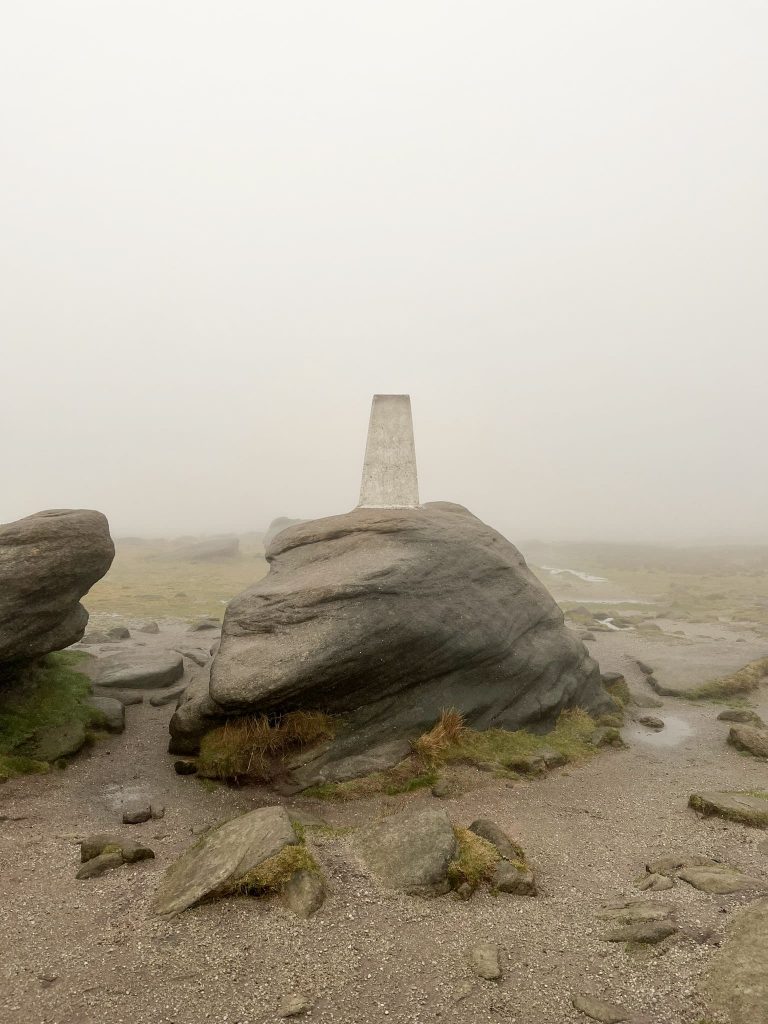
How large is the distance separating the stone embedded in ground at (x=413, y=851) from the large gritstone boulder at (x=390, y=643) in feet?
11.4

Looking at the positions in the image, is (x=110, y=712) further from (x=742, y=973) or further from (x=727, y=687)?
(x=727, y=687)

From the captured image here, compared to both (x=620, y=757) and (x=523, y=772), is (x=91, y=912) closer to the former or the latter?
(x=523, y=772)


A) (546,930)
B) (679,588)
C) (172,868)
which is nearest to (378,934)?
(546,930)

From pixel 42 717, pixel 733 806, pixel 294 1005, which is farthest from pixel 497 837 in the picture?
pixel 42 717

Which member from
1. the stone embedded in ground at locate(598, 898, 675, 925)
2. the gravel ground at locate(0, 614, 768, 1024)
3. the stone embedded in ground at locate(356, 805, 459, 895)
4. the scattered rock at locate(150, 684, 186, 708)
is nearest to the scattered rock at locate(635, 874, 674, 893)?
the gravel ground at locate(0, 614, 768, 1024)

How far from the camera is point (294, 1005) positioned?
8453 millimetres

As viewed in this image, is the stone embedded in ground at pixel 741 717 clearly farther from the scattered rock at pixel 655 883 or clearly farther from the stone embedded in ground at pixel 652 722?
the scattered rock at pixel 655 883

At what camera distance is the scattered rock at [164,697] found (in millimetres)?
22152

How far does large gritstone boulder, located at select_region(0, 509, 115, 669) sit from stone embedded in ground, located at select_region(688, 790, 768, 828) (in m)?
17.5

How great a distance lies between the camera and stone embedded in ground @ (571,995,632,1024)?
8188 millimetres

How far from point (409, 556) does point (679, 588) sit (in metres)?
59.6

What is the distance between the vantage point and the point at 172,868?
1166 cm

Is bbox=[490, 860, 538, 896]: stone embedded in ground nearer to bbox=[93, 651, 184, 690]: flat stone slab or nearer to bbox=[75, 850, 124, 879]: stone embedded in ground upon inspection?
bbox=[75, 850, 124, 879]: stone embedded in ground

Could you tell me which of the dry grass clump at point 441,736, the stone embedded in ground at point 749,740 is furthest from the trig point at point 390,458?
the stone embedded in ground at point 749,740
